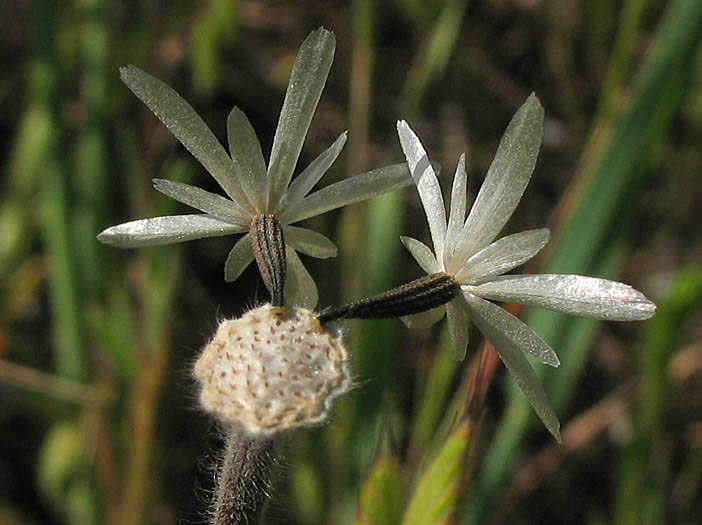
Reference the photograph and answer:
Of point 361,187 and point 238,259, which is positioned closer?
point 361,187

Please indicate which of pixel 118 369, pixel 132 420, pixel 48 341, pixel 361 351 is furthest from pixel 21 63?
pixel 361 351

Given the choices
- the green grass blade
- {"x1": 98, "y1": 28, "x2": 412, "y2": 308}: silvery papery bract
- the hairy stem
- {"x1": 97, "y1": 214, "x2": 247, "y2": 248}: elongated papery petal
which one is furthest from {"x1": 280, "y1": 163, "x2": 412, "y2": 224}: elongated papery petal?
the green grass blade

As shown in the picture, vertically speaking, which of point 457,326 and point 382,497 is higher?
point 457,326

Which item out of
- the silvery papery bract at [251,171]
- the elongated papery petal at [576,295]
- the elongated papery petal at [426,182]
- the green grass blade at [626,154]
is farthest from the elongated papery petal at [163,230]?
the green grass blade at [626,154]

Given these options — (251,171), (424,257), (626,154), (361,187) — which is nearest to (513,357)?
(424,257)

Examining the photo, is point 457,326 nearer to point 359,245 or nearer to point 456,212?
point 456,212

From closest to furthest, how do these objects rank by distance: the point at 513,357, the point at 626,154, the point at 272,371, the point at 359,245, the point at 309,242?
the point at 272,371, the point at 513,357, the point at 309,242, the point at 626,154, the point at 359,245

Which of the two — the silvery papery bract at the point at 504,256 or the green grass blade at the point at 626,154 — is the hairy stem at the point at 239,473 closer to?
the silvery papery bract at the point at 504,256
